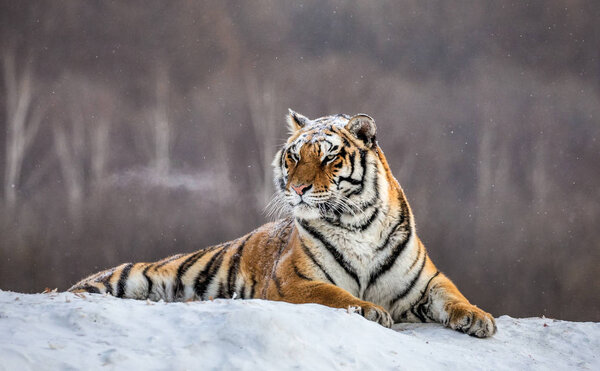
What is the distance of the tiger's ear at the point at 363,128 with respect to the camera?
17.4 feet

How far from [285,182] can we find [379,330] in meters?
2.16

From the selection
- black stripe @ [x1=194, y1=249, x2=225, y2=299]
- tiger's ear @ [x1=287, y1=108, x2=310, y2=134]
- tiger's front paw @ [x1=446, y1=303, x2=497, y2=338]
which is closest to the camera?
tiger's front paw @ [x1=446, y1=303, x2=497, y2=338]

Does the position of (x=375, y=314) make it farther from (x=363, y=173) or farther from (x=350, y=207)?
(x=363, y=173)

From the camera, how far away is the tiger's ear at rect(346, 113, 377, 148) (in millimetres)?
5293

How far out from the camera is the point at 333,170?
516 centimetres

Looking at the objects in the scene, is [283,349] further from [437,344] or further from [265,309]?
[437,344]

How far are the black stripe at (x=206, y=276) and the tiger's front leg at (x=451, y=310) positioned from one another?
247cm

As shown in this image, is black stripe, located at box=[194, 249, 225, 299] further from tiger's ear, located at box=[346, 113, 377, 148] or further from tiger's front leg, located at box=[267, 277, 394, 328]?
tiger's ear, located at box=[346, 113, 377, 148]

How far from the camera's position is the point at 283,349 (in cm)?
300

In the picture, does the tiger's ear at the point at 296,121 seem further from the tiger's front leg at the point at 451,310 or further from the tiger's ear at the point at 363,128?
the tiger's front leg at the point at 451,310

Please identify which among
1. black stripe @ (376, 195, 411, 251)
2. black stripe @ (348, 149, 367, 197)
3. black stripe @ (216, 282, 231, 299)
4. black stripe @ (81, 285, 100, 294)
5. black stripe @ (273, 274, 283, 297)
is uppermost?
black stripe @ (348, 149, 367, 197)

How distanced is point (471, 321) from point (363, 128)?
78.8 inches

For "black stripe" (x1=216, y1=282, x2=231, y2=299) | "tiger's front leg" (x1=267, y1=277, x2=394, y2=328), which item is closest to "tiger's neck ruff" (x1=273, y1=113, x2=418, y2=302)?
"tiger's front leg" (x1=267, y1=277, x2=394, y2=328)

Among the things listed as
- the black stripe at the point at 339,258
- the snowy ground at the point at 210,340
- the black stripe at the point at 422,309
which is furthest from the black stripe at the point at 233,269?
the snowy ground at the point at 210,340
